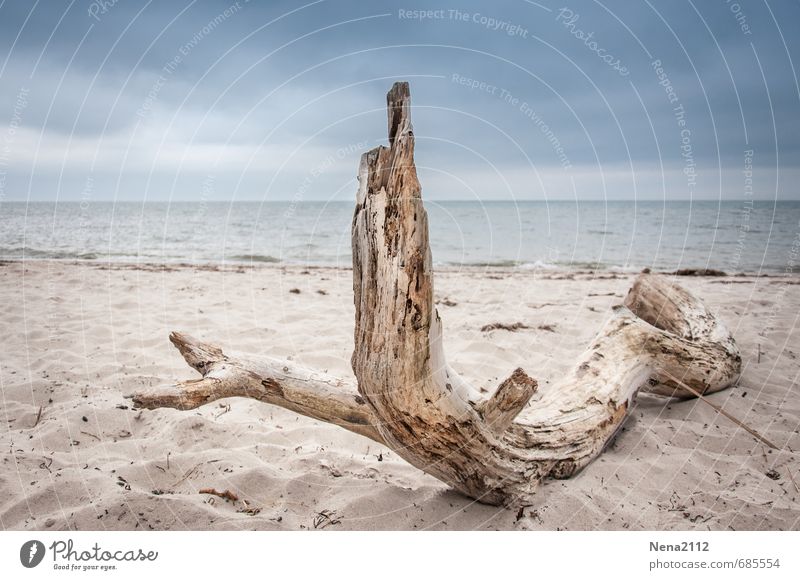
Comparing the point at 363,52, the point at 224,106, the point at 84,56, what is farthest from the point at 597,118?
the point at 84,56

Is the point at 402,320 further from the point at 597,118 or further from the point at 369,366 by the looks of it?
the point at 597,118

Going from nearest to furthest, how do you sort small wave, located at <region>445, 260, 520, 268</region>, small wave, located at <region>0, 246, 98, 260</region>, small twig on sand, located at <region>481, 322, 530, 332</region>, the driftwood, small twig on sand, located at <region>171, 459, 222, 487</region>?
the driftwood → small twig on sand, located at <region>171, 459, 222, 487</region> → small twig on sand, located at <region>481, 322, 530, 332</region> → small wave, located at <region>0, 246, 98, 260</region> → small wave, located at <region>445, 260, 520, 268</region>

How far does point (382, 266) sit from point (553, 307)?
6.68 metres

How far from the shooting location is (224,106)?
7.08 m

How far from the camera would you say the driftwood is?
7.30 ft

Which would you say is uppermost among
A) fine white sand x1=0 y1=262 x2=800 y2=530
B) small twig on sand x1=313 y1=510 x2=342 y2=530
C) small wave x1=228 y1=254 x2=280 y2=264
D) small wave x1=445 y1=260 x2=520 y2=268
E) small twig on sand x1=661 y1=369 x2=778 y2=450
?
small wave x1=445 y1=260 x2=520 y2=268

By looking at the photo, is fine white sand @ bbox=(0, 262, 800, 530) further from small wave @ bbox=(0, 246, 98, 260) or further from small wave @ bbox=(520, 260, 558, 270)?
small wave @ bbox=(0, 246, 98, 260)

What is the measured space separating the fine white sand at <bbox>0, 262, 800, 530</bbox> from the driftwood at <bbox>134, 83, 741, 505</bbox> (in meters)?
0.26

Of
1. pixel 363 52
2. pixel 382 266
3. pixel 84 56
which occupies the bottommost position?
pixel 382 266

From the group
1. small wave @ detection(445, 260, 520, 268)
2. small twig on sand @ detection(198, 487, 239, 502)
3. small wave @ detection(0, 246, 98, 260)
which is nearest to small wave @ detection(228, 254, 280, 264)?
small wave @ detection(0, 246, 98, 260)

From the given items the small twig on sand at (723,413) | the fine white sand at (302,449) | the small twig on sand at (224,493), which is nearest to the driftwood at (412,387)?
the fine white sand at (302,449)

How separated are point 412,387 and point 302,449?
158cm

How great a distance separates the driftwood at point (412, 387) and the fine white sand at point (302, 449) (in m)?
0.26

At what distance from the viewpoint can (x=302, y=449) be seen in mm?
3598
